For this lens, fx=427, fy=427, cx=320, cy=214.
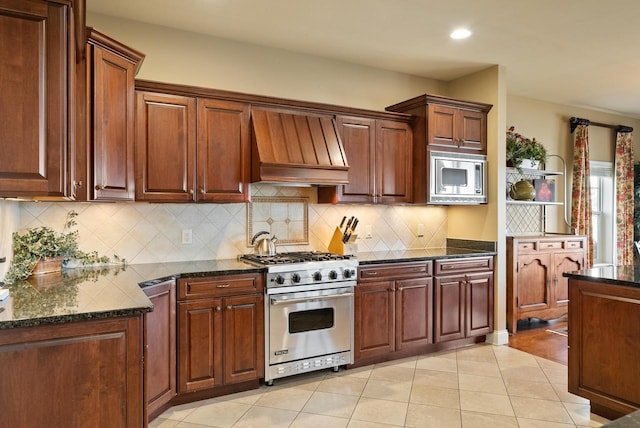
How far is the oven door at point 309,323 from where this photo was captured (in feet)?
10.4

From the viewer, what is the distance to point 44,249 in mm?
2723

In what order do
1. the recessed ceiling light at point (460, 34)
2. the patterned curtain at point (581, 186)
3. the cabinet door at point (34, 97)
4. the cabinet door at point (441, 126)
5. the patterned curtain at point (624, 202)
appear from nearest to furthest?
the cabinet door at point (34, 97), the recessed ceiling light at point (460, 34), the cabinet door at point (441, 126), the patterned curtain at point (581, 186), the patterned curtain at point (624, 202)

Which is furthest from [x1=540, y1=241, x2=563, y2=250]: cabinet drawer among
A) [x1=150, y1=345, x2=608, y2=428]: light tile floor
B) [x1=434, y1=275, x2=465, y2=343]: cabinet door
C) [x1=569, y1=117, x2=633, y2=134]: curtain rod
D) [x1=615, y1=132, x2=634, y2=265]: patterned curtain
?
[x1=615, y1=132, x2=634, y2=265]: patterned curtain

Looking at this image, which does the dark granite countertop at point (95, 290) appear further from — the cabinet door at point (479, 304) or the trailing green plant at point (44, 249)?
the cabinet door at point (479, 304)

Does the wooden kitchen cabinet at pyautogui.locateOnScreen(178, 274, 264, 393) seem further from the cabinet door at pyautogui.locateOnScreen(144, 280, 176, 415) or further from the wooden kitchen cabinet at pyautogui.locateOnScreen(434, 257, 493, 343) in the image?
the wooden kitchen cabinet at pyautogui.locateOnScreen(434, 257, 493, 343)

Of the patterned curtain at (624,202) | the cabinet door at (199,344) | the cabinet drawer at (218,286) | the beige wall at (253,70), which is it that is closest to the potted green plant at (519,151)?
the beige wall at (253,70)

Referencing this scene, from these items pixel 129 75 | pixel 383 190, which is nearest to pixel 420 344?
pixel 383 190

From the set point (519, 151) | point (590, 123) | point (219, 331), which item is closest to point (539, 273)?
point (519, 151)

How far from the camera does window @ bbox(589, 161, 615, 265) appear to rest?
20.8 feet

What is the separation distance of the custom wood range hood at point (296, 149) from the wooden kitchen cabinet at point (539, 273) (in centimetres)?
222

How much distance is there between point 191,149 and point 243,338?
1437 mm

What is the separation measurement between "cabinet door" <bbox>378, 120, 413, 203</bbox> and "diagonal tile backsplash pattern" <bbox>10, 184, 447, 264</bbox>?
1.06 ft

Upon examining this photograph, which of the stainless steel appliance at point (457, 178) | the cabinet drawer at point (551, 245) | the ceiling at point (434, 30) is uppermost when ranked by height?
the ceiling at point (434, 30)

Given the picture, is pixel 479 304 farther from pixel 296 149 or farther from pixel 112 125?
pixel 112 125
